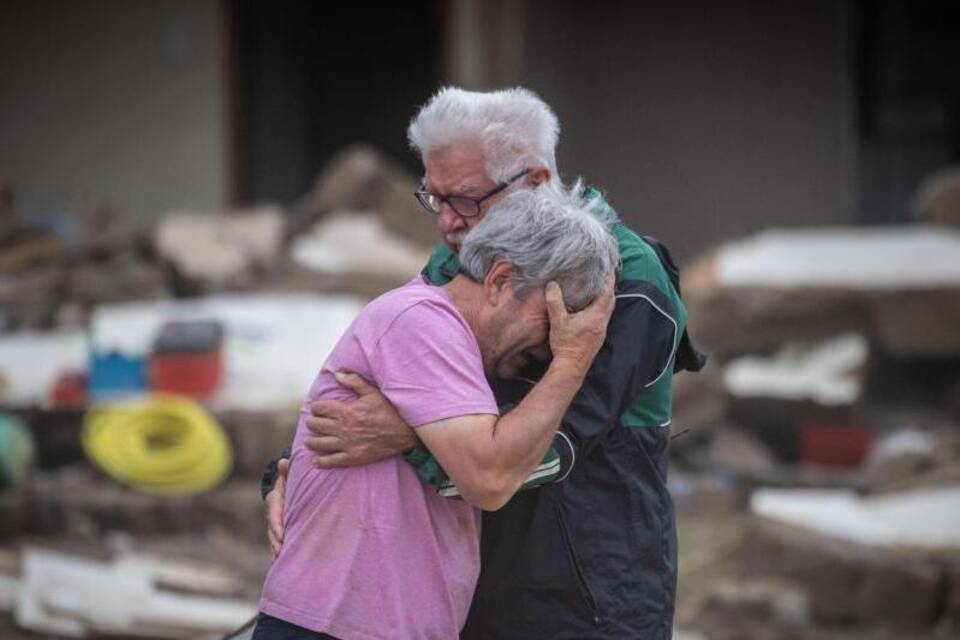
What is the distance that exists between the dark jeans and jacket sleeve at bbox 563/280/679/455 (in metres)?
0.55

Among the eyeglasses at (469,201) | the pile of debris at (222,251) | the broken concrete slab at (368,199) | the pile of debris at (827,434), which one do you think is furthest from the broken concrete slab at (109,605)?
the broken concrete slab at (368,199)

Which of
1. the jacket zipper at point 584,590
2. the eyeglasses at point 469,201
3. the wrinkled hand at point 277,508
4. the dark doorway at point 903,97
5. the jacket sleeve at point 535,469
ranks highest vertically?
the eyeglasses at point 469,201

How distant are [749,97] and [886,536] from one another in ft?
16.3

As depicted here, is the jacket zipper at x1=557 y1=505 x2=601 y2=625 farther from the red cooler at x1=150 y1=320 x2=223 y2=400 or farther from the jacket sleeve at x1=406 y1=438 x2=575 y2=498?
the red cooler at x1=150 y1=320 x2=223 y2=400

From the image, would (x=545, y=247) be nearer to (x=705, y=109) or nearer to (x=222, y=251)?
(x=222, y=251)

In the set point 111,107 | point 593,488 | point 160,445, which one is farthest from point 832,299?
point 593,488

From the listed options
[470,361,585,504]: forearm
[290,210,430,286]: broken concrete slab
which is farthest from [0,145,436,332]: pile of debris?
[470,361,585,504]: forearm

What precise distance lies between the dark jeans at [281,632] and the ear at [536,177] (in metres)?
0.95

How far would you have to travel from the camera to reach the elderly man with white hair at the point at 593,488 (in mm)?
2881

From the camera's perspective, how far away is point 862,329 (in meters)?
9.31

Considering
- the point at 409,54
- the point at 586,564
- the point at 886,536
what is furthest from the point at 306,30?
the point at 586,564

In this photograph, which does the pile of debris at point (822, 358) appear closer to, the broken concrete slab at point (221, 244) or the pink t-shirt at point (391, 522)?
the broken concrete slab at point (221, 244)

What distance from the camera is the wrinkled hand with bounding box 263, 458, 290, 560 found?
9.99 feet

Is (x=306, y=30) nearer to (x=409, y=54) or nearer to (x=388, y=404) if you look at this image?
(x=409, y=54)
